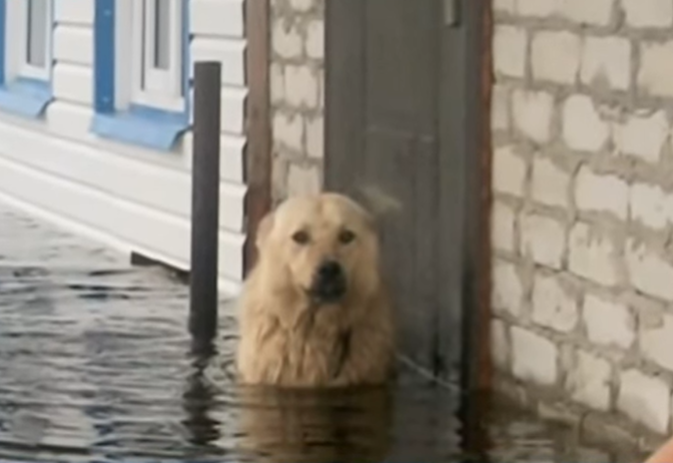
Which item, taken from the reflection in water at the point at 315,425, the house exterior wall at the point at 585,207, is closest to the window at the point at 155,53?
the reflection in water at the point at 315,425

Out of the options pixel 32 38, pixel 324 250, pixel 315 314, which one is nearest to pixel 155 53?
pixel 32 38

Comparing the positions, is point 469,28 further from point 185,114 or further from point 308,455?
point 185,114

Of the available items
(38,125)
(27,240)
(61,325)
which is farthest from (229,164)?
(38,125)

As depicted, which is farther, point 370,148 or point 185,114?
point 185,114

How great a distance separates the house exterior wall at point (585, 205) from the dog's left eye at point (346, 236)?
51 cm

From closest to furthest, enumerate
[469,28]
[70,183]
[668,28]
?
[668,28]
[469,28]
[70,183]

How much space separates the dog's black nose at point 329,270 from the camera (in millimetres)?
8328

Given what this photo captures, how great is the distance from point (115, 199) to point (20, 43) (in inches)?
115

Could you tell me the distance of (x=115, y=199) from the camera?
1376cm

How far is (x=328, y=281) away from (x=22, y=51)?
8395mm

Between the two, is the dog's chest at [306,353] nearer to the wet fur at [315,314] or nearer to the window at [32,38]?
the wet fur at [315,314]

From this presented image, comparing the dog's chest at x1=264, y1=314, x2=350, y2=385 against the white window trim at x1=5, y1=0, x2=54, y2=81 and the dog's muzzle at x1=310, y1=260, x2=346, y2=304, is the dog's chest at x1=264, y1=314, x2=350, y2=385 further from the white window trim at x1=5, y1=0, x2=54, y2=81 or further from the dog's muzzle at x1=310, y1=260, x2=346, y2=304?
the white window trim at x1=5, y1=0, x2=54, y2=81

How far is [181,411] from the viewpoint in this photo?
7918 mm

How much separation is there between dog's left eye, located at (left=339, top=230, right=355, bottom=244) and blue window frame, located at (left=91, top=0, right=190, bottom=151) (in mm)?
4461
